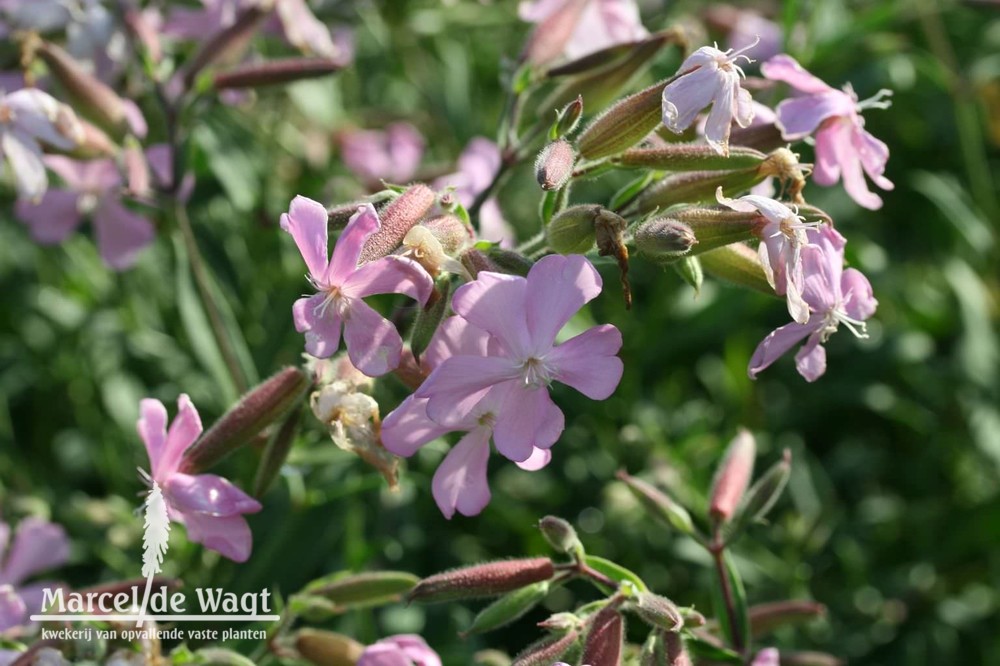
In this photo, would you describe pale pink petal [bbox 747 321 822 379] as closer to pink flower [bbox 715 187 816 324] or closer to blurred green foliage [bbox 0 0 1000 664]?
pink flower [bbox 715 187 816 324]

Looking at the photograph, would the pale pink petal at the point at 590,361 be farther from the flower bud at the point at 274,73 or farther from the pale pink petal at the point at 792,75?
the flower bud at the point at 274,73

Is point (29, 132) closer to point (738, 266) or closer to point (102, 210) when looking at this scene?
point (102, 210)

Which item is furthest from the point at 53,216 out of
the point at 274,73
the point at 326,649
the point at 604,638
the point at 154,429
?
the point at 604,638

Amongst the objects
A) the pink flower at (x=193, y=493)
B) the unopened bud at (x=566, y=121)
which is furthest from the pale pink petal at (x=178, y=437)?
the unopened bud at (x=566, y=121)

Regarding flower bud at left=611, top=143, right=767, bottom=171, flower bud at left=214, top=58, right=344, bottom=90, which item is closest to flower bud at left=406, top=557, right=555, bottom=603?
flower bud at left=611, top=143, right=767, bottom=171

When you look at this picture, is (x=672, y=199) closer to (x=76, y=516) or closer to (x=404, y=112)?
(x=76, y=516)

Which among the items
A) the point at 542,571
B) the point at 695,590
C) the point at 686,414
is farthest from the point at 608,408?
the point at 542,571
